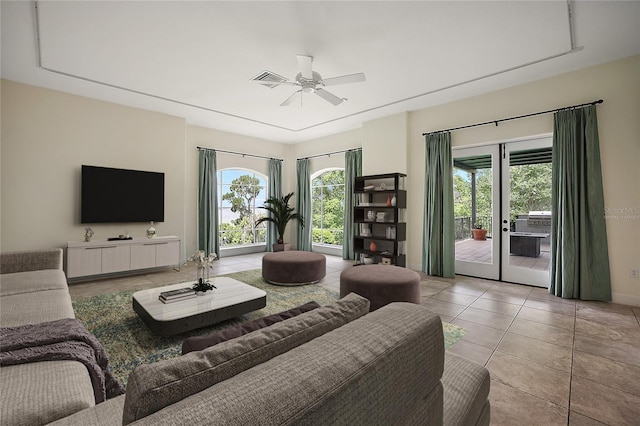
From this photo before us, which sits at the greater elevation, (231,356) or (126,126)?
(126,126)

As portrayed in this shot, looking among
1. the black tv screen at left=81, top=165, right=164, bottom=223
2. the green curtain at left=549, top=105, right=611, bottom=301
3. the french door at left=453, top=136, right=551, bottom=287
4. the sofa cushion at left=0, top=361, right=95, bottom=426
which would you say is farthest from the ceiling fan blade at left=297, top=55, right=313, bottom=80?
the black tv screen at left=81, top=165, right=164, bottom=223

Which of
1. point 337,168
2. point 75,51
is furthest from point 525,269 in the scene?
point 75,51

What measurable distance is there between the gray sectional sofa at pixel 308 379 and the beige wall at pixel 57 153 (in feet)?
14.4

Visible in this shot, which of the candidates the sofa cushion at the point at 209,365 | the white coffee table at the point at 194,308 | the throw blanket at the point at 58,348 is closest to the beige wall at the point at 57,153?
the white coffee table at the point at 194,308

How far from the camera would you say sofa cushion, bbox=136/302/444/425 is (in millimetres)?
554

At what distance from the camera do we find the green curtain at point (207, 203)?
247 inches

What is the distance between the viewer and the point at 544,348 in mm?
2449

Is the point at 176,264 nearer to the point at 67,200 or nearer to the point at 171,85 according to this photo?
the point at 67,200

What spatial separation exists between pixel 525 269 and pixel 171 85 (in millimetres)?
5930

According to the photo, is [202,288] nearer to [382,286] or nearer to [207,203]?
[382,286]

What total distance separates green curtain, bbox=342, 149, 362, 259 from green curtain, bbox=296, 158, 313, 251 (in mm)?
1248

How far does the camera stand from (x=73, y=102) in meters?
4.54

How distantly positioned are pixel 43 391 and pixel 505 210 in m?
5.28

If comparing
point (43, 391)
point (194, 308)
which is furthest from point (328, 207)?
point (43, 391)
